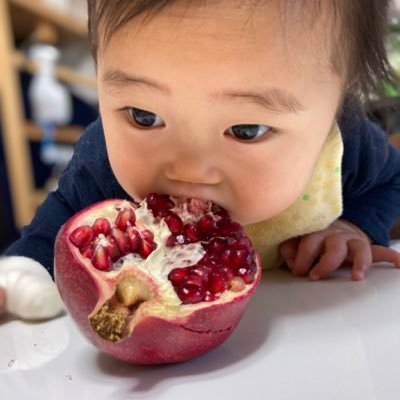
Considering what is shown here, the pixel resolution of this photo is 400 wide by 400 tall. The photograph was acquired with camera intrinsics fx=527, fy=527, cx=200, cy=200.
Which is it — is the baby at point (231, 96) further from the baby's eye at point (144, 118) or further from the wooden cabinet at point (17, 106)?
the wooden cabinet at point (17, 106)

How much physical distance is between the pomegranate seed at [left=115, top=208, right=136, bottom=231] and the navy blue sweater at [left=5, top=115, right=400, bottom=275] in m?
0.29

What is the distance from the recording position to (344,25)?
51 cm

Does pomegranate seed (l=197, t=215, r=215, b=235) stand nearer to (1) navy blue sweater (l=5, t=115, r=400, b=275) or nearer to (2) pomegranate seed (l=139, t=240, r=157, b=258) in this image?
(2) pomegranate seed (l=139, t=240, r=157, b=258)

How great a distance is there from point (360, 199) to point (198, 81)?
475 millimetres

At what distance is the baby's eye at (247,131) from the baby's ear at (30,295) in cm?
23

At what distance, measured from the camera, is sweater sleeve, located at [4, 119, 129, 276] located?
745 millimetres

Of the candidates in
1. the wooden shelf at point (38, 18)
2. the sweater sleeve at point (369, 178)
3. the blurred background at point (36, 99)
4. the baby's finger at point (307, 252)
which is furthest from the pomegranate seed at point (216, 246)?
the wooden shelf at point (38, 18)

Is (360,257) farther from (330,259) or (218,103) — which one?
(218,103)

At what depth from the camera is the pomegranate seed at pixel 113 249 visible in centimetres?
41

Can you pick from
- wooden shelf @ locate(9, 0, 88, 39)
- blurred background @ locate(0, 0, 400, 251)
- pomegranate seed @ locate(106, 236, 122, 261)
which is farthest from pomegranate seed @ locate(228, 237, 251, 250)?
wooden shelf @ locate(9, 0, 88, 39)

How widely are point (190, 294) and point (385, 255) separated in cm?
36

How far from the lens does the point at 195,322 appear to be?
40 centimetres

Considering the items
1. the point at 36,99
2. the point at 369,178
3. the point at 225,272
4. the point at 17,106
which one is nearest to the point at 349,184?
the point at 369,178

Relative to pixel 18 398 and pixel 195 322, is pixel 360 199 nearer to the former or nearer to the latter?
pixel 195 322
